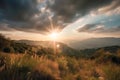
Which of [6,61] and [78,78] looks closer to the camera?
[6,61]

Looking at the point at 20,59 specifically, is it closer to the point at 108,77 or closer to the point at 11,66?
the point at 11,66

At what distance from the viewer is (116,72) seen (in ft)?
27.8

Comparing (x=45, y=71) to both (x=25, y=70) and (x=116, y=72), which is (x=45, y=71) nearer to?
(x=25, y=70)

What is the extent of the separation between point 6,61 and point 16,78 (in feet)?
→ 4.93

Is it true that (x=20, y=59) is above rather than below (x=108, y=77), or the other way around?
above

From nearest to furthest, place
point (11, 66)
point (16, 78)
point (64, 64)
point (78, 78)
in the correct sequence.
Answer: point (16, 78) → point (11, 66) → point (78, 78) → point (64, 64)

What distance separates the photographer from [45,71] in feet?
29.3

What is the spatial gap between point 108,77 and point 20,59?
11.3 feet

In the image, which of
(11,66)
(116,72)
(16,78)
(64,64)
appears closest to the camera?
(16,78)

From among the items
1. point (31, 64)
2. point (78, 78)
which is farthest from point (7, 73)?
point (78, 78)

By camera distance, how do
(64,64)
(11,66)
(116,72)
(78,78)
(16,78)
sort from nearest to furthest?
(16,78) < (11,66) < (116,72) < (78,78) < (64,64)

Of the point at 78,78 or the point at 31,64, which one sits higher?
the point at 31,64

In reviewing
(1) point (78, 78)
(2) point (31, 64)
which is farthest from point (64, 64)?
(2) point (31, 64)

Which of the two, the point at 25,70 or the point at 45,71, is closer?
the point at 25,70
